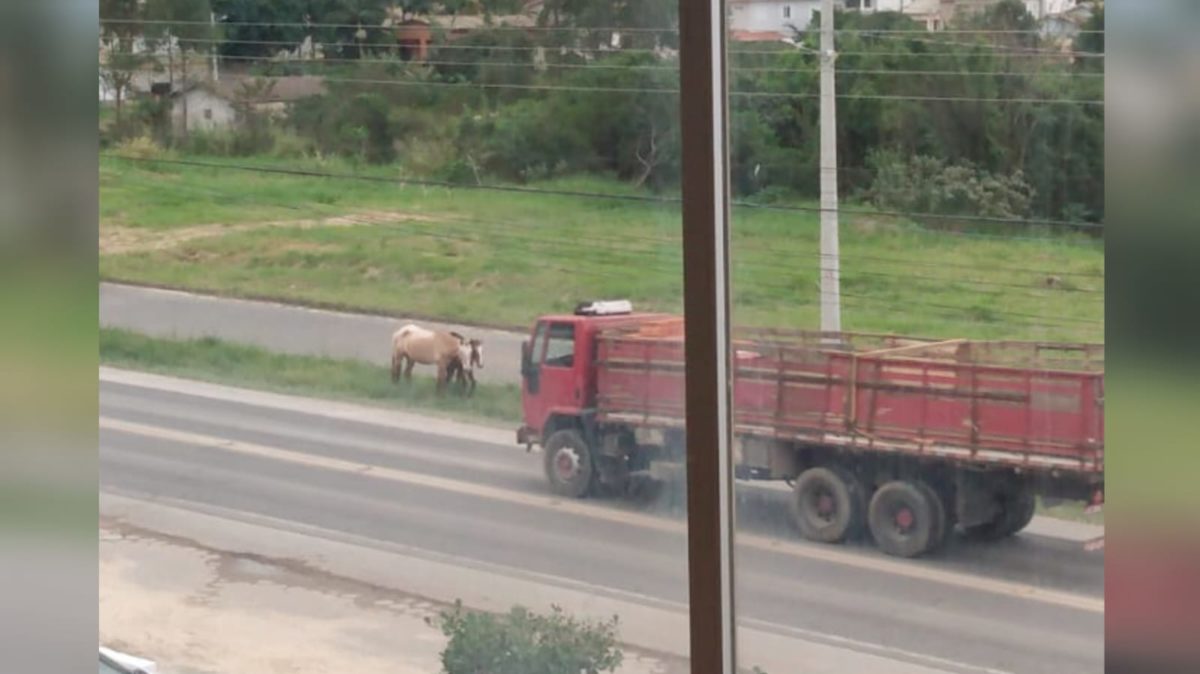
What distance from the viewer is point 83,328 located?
1.18m

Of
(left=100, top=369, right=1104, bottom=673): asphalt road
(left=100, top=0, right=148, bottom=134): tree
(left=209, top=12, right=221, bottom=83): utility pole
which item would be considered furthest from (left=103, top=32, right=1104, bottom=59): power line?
(left=100, top=369, right=1104, bottom=673): asphalt road

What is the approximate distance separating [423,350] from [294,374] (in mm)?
281

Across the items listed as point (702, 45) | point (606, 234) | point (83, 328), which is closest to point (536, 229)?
point (606, 234)

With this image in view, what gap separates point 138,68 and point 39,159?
5.33ft

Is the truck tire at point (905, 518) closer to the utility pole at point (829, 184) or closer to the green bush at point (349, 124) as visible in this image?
the utility pole at point (829, 184)

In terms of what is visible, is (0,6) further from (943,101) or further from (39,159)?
(943,101)

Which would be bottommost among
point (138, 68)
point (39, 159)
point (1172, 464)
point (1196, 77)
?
point (1172, 464)

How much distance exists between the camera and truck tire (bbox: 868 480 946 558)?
6.74ft

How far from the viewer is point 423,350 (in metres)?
2.48

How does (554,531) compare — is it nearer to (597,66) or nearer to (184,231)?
(597,66)

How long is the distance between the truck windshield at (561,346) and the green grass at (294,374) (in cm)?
9

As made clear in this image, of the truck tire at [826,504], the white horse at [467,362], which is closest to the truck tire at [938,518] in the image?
the truck tire at [826,504]

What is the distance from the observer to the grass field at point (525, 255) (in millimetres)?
1961

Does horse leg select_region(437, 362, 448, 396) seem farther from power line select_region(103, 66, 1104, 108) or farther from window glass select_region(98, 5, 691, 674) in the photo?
power line select_region(103, 66, 1104, 108)
